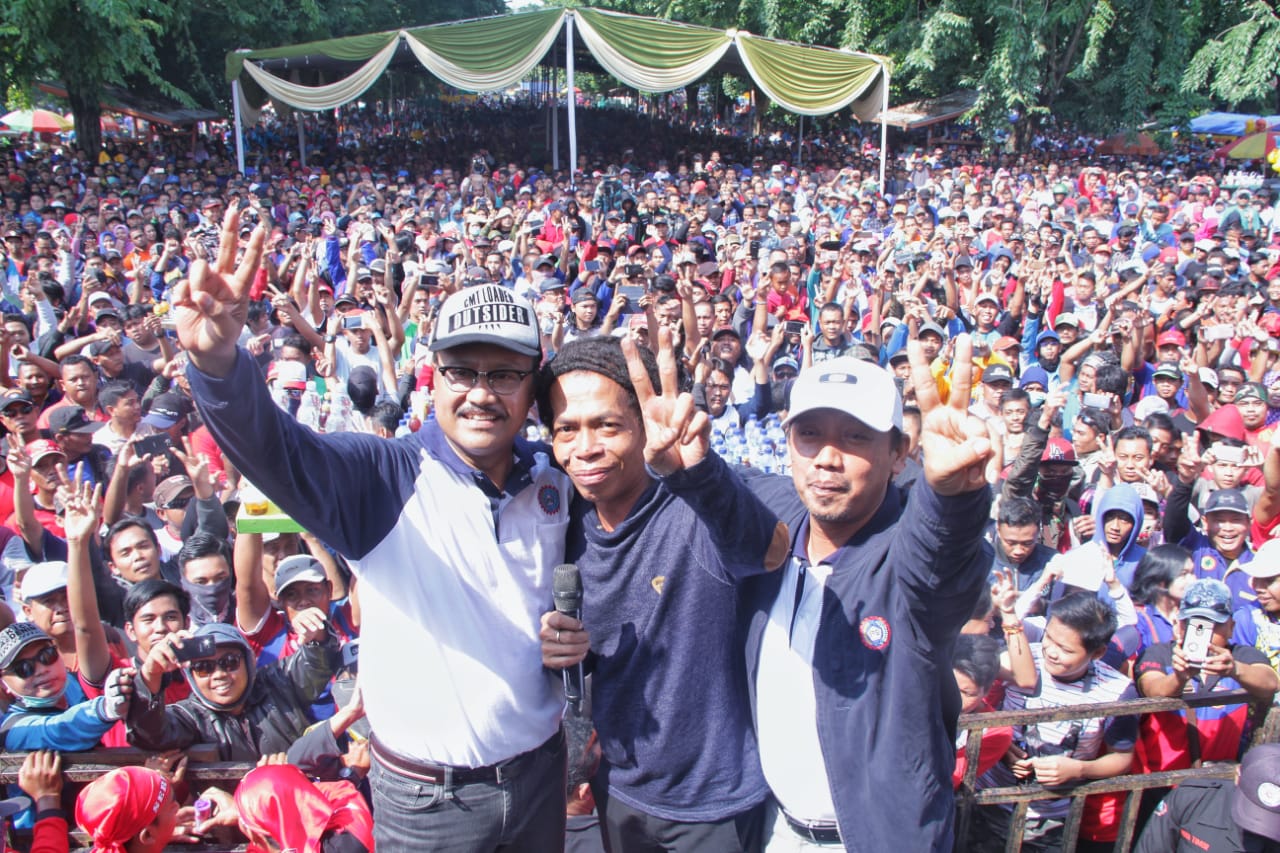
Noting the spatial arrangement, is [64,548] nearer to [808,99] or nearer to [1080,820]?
[1080,820]

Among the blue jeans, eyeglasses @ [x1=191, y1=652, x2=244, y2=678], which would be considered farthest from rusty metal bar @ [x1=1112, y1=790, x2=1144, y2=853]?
eyeglasses @ [x1=191, y1=652, x2=244, y2=678]

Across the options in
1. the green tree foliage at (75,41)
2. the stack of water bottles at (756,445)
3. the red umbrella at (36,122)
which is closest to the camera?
the stack of water bottles at (756,445)

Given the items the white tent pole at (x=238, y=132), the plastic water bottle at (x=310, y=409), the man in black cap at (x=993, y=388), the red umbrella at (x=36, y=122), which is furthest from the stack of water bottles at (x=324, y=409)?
the red umbrella at (x=36, y=122)

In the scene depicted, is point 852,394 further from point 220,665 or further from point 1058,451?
point 1058,451

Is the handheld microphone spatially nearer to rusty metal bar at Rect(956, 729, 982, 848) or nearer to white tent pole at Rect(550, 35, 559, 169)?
rusty metal bar at Rect(956, 729, 982, 848)

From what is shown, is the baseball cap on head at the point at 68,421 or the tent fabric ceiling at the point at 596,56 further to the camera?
the tent fabric ceiling at the point at 596,56

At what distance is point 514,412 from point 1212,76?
27.5 m

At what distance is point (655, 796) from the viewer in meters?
1.99

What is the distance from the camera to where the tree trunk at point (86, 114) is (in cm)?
1735

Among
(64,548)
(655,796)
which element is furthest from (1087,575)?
(64,548)

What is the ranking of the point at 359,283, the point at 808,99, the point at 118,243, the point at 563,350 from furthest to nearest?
1. the point at 808,99
2. the point at 118,243
3. the point at 359,283
4. the point at 563,350

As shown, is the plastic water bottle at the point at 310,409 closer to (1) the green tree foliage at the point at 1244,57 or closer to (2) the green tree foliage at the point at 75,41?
(2) the green tree foliage at the point at 75,41

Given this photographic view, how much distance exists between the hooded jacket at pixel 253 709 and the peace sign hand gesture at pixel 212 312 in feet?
4.62

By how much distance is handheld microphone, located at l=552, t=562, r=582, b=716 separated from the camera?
73.9 inches
